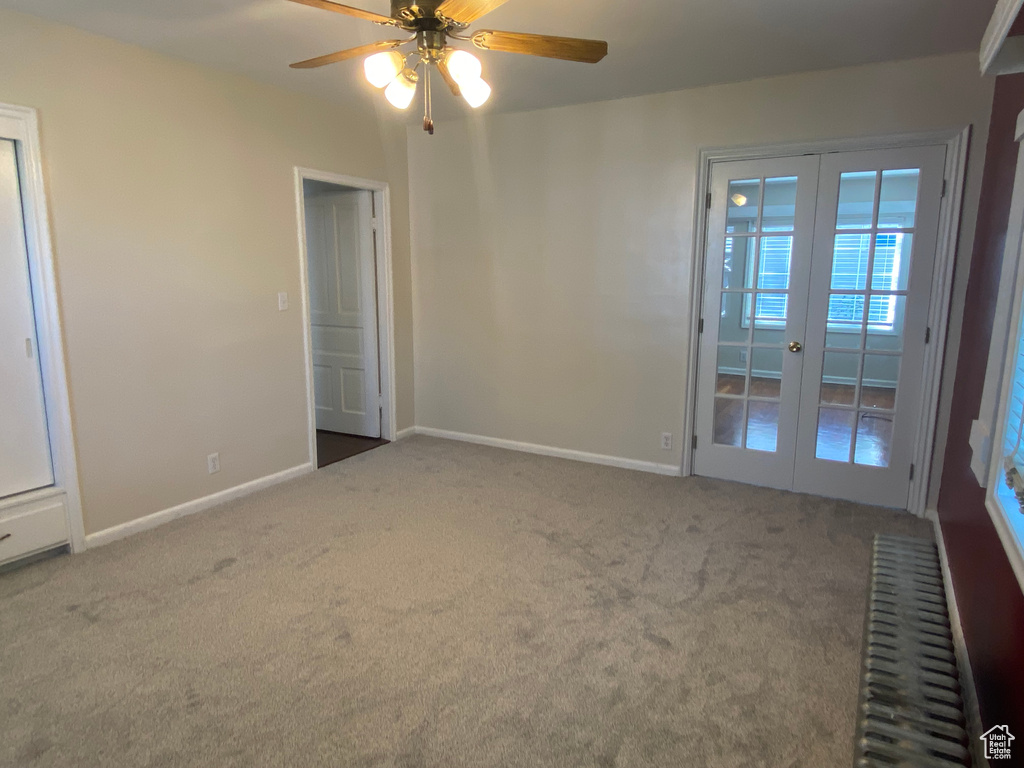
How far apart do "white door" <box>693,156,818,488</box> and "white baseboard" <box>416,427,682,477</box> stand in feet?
1.05

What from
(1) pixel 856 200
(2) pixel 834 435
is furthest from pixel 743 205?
(2) pixel 834 435

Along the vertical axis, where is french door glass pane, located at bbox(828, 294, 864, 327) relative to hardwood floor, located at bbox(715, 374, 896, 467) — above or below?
above

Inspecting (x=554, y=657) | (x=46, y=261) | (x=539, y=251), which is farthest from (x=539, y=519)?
(x=46, y=261)

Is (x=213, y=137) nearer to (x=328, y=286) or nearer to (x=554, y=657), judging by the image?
(x=328, y=286)

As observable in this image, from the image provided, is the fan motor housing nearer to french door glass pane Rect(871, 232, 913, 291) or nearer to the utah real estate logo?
the utah real estate logo

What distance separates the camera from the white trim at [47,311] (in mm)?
2711

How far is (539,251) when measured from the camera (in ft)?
14.7

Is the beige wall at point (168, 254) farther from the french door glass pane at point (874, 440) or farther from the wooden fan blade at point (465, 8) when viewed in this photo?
the french door glass pane at point (874, 440)

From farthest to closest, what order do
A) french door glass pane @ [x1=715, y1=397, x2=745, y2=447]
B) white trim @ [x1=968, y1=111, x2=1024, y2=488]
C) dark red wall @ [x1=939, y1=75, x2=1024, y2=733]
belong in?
french door glass pane @ [x1=715, y1=397, x2=745, y2=447]
white trim @ [x1=968, y1=111, x2=1024, y2=488]
dark red wall @ [x1=939, y1=75, x2=1024, y2=733]

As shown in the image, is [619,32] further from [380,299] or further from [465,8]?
[380,299]

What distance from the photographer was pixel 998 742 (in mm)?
1546

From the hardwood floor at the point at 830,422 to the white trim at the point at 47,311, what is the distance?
12.2 ft

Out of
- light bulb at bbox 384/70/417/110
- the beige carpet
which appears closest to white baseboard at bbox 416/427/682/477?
the beige carpet

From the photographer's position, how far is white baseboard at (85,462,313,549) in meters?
3.14
